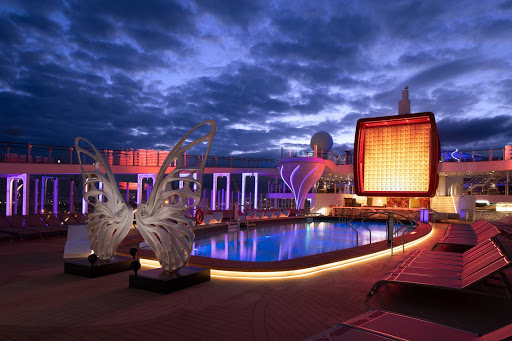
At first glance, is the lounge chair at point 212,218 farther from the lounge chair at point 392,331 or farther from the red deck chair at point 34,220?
→ the lounge chair at point 392,331

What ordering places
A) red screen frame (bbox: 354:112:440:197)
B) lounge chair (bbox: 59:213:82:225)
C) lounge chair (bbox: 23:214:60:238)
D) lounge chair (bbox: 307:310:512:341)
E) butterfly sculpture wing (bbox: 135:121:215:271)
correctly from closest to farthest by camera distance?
lounge chair (bbox: 307:310:512:341)
butterfly sculpture wing (bbox: 135:121:215:271)
lounge chair (bbox: 23:214:60:238)
lounge chair (bbox: 59:213:82:225)
red screen frame (bbox: 354:112:440:197)

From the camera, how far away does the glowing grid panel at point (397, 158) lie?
19859mm

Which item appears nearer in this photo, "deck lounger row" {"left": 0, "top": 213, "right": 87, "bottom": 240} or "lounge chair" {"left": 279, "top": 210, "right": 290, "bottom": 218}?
"deck lounger row" {"left": 0, "top": 213, "right": 87, "bottom": 240}

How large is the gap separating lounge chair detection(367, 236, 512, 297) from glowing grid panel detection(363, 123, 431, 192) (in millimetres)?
16331

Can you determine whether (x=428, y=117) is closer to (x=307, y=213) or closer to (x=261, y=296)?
(x=307, y=213)

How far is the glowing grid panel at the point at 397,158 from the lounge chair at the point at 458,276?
53.6 feet

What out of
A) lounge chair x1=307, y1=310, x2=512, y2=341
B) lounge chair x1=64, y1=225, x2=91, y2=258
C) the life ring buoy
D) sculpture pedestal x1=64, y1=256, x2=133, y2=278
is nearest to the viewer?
lounge chair x1=307, y1=310, x2=512, y2=341

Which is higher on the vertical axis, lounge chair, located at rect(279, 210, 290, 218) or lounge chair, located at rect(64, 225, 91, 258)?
lounge chair, located at rect(64, 225, 91, 258)

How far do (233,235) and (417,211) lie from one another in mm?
10186

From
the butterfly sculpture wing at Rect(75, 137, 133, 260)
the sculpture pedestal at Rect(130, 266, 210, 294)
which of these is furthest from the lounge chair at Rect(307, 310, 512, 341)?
the butterfly sculpture wing at Rect(75, 137, 133, 260)

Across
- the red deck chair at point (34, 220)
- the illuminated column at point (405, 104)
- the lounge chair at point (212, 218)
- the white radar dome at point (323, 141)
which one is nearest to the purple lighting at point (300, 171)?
the illuminated column at point (405, 104)

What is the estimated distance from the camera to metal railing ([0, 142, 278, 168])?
12906 millimetres

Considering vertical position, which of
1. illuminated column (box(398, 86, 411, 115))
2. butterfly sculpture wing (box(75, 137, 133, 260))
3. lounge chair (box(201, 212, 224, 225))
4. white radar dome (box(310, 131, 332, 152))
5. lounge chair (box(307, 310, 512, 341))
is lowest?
lounge chair (box(201, 212, 224, 225))

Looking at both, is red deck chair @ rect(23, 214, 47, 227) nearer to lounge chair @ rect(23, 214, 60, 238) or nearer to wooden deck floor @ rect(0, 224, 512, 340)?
lounge chair @ rect(23, 214, 60, 238)
